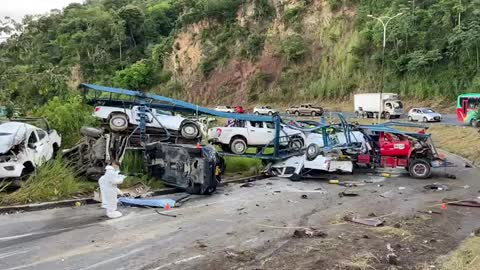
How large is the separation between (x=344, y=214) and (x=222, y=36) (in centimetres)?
6300

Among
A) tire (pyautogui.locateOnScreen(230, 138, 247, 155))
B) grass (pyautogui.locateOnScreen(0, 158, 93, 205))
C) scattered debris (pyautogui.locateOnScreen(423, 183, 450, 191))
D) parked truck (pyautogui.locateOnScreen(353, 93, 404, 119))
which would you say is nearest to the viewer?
grass (pyautogui.locateOnScreen(0, 158, 93, 205))

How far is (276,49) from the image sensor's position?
215 ft

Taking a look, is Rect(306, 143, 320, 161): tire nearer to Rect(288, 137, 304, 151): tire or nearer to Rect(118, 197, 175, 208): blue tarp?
Rect(288, 137, 304, 151): tire

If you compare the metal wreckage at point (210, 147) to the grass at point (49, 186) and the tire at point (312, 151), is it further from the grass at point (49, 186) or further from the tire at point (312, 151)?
the grass at point (49, 186)

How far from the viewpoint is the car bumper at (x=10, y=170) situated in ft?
41.2

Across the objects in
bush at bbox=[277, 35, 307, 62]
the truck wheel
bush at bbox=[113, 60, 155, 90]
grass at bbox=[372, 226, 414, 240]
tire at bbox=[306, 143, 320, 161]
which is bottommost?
grass at bbox=[372, 226, 414, 240]

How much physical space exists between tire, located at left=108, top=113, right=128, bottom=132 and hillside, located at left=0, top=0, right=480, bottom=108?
1616 centimetres

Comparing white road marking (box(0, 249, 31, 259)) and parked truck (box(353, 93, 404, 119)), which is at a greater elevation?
parked truck (box(353, 93, 404, 119))

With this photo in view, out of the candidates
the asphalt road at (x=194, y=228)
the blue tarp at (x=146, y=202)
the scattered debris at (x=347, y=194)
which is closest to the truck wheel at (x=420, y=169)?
the asphalt road at (x=194, y=228)

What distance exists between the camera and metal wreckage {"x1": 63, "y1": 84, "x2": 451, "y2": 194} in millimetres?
14938

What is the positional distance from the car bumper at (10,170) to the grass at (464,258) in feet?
33.0

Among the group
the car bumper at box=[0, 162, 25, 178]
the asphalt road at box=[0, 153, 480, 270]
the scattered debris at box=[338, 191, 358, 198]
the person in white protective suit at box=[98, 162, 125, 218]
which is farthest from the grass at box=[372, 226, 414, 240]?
the car bumper at box=[0, 162, 25, 178]

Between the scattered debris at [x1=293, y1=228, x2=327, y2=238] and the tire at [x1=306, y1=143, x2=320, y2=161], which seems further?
the tire at [x1=306, y1=143, x2=320, y2=161]

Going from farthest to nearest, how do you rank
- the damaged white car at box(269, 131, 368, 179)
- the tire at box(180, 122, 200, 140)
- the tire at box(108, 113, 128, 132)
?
the damaged white car at box(269, 131, 368, 179) < the tire at box(180, 122, 200, 140) < the tire at box(108, 113, 128, 132)
